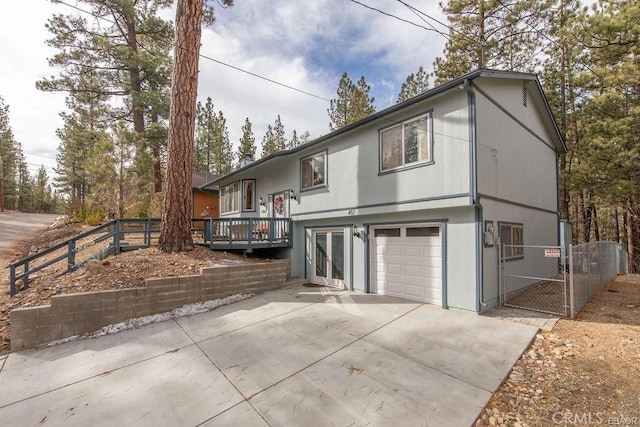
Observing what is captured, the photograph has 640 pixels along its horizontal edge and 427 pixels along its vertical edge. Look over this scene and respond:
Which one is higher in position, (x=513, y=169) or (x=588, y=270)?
(x=513, y=169)

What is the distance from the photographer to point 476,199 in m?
5.68

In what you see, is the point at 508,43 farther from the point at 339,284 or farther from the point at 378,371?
the point at 378,371

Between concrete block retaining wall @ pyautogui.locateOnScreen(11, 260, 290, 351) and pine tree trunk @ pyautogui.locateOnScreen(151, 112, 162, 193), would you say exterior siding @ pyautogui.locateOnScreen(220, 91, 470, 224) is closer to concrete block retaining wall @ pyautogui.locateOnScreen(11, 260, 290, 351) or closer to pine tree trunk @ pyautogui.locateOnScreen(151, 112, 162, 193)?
concrete block retaining wall @ pyautogui.locateOnScreen(11, 260, 290, 351)

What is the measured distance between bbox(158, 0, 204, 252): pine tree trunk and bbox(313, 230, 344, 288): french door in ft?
13.8

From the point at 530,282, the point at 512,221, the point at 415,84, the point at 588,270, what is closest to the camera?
the point at 588,270

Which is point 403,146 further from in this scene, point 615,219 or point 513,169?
point 615,219

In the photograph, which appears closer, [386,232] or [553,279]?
[553,279]

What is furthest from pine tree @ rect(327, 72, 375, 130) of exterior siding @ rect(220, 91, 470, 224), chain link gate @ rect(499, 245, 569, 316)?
chain link gate @ rect(499, 245, 569, 316)

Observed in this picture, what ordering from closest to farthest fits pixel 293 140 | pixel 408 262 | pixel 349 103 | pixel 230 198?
pixel 408 262
pixel 230 198
pixel 349 103
pixel 293 140

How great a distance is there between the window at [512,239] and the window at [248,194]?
1042 centimetres

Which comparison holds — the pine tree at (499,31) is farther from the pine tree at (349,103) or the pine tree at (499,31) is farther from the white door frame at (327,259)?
the white door frame at (327,259)

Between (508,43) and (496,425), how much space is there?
1761 cm

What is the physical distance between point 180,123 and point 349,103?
1830 centimetres

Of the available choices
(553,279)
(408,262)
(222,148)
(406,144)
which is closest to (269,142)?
(222,148)
